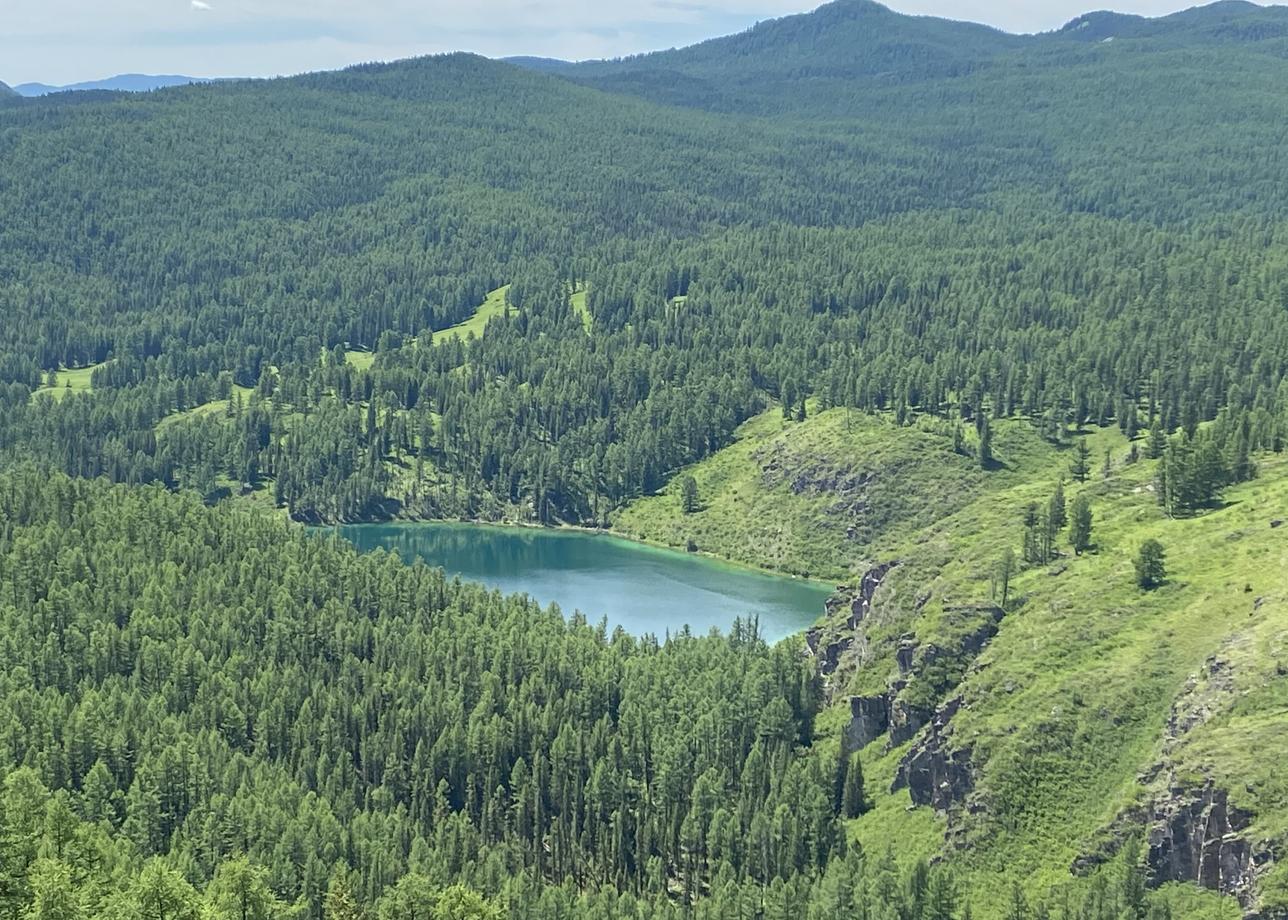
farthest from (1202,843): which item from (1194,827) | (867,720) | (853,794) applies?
(867,720)

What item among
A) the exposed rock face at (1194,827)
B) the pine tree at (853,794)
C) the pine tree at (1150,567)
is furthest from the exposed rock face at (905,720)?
the exposed rock face at (1194,827)

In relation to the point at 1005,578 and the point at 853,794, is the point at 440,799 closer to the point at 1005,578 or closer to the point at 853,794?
the point at 853,794

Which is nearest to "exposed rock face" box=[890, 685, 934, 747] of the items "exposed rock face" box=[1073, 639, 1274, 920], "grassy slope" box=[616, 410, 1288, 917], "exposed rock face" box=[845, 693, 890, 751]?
"exposed rock face" box=[845, 693, 890, 751]

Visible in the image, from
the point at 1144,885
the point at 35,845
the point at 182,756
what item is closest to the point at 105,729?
the point at 182,756

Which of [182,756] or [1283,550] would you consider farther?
[1283,550]

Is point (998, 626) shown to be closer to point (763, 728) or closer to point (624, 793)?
point (763, 728)

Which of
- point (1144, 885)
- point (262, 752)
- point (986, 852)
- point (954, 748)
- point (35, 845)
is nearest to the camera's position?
point (35, 845)
